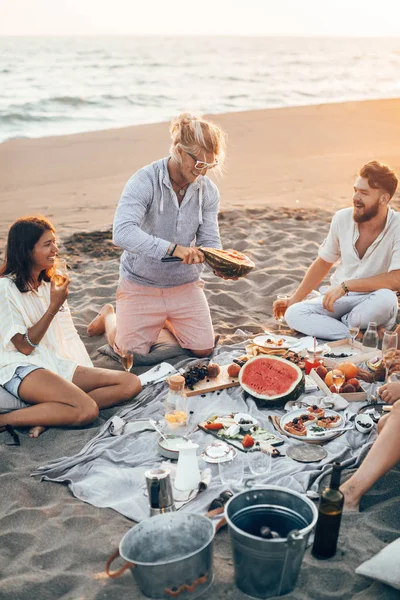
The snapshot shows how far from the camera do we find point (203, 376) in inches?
190

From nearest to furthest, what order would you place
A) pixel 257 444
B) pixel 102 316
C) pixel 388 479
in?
pixel 388 479 → pixel 257 444 → pixel 102 316

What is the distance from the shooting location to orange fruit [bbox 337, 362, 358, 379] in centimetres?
467

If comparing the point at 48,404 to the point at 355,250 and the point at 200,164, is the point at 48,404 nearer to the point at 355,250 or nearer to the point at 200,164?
the point at 200,164

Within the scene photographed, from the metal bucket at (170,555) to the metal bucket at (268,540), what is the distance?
15 centimetres

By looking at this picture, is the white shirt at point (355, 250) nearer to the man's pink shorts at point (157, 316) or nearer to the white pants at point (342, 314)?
the white pants at point (342, 314)

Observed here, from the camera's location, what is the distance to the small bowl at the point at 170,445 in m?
3.85

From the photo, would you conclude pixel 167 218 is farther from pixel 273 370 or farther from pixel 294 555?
pixel 294 555

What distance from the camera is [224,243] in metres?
8.27

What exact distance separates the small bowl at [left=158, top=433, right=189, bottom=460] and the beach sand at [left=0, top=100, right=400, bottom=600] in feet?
1.91

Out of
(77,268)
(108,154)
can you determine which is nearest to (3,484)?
(77,268)

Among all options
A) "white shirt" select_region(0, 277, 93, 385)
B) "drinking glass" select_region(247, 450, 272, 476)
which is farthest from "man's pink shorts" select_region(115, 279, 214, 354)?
"drinking glass" select_region(247, 450, 272, 476)

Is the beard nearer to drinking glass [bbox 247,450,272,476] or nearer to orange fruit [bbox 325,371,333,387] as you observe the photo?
orange fruit [bbox 325,371,333,387]

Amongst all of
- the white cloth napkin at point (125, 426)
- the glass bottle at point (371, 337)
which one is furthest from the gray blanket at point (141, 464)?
the glass bottle at point (371, 337)

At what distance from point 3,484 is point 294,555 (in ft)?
6.29
